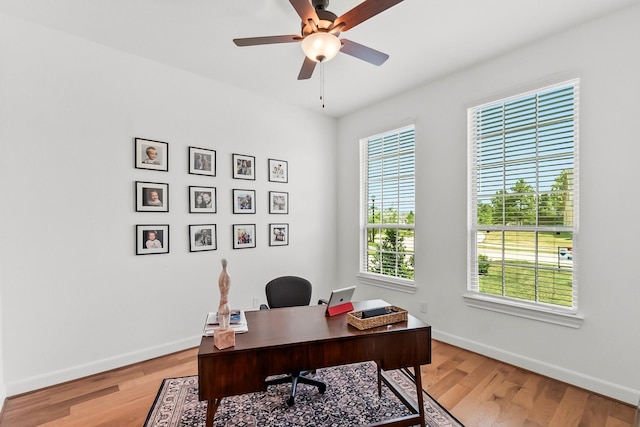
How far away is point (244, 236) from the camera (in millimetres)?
3717

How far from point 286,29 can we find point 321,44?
0.86 m

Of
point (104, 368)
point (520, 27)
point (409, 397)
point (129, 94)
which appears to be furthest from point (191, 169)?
point (520, 27)

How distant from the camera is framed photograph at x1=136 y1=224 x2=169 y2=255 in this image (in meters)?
2.99

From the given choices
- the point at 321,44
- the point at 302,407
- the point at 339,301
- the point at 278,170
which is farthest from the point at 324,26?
the point at 302,407

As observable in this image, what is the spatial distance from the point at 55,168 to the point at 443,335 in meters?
4.10

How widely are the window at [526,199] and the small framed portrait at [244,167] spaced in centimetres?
251

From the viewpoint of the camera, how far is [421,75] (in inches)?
133

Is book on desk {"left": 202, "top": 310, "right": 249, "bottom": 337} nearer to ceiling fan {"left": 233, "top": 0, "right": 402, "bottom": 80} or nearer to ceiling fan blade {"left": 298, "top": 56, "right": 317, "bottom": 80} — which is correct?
ceiling fan {"left": 233, "top": 0, "right": 402, "bottom": 80}

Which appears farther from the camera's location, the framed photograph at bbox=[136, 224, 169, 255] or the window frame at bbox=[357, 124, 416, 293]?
the window frame at bbox=[357, 124, 416, 293]

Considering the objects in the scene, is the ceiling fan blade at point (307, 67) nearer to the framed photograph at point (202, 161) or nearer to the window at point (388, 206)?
the framed photograph at point (202, 161)

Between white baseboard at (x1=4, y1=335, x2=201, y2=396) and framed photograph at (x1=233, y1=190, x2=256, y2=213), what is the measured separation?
4.93 feet

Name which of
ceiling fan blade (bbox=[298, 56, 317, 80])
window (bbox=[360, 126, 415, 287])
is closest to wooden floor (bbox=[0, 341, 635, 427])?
window (bbox=[360, 126, 415, 287])

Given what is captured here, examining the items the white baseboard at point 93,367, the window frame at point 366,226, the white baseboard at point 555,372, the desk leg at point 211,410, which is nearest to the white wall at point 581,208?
the white baseboard at point 555,372

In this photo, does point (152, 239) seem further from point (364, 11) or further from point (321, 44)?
point (364, 11)
